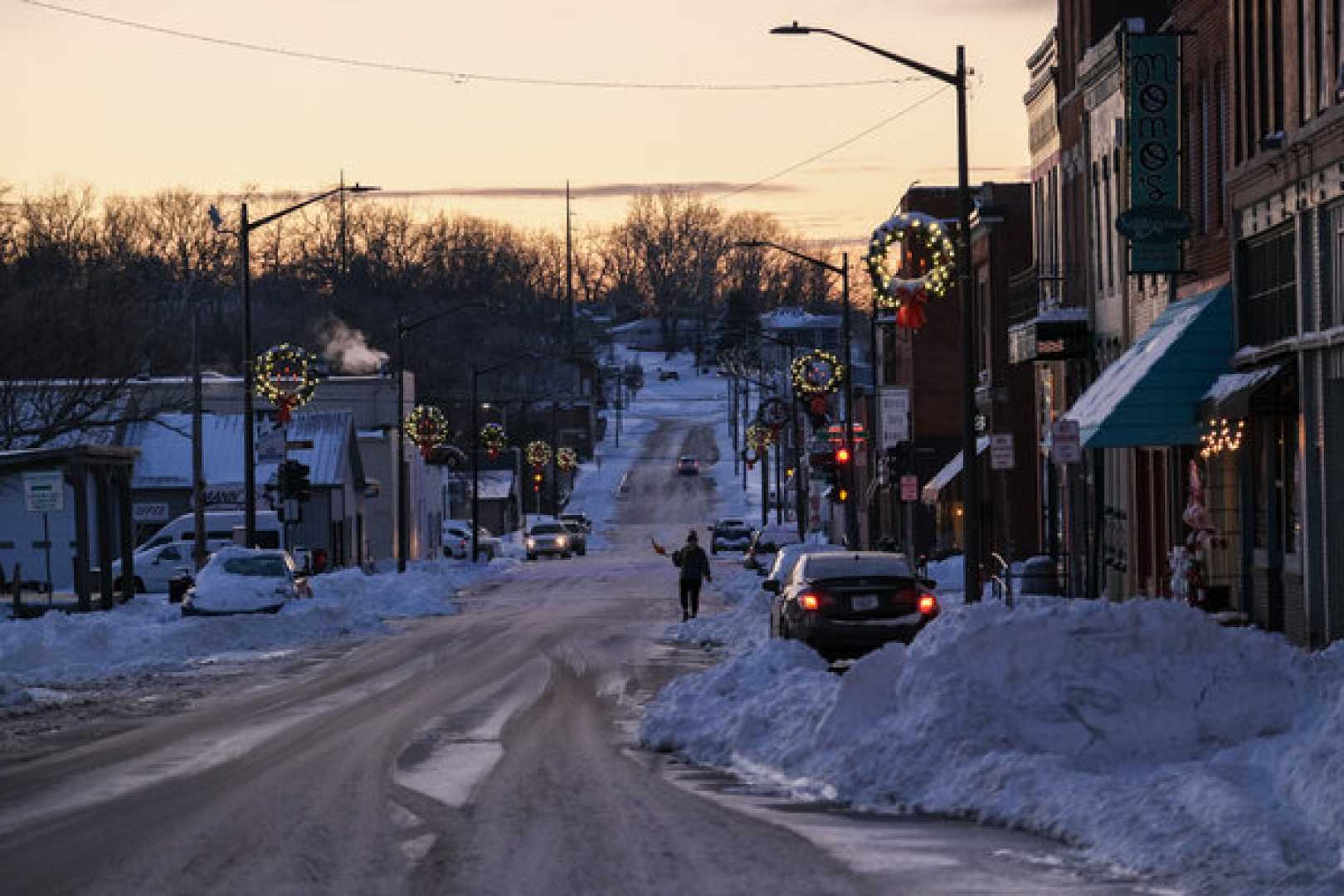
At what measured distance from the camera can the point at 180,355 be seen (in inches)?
4968

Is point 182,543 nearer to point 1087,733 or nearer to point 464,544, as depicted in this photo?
point 464,544

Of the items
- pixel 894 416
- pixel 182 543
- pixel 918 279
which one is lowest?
pixel 182 543

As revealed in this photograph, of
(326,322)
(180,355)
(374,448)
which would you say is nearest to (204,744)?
(374,448)

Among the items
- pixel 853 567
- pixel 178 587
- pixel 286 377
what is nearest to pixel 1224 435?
pixel 853 567

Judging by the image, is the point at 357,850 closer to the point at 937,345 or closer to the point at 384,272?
the point at 937,345

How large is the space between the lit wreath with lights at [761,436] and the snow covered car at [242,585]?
64.9 metres

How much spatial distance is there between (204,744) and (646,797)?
6670mm

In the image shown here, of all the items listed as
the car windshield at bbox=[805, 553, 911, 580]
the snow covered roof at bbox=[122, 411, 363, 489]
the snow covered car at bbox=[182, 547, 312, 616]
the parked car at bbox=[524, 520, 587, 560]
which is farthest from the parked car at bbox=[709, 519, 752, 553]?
the car windshield at bbox=[805, 553, 911, 580]

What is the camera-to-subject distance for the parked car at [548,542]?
101750 millimetres

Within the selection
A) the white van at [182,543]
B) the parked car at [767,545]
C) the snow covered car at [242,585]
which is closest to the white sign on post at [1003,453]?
the snow covered car at [242,585]

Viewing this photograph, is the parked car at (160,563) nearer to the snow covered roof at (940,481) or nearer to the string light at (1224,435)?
the snow covered roof at (940,481)

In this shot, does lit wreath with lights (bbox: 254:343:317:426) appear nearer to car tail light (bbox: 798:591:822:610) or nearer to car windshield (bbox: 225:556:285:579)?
car windshield (bbox: 225:556:285:579)

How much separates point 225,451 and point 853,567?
58.0m

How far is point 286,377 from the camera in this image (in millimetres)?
61344
